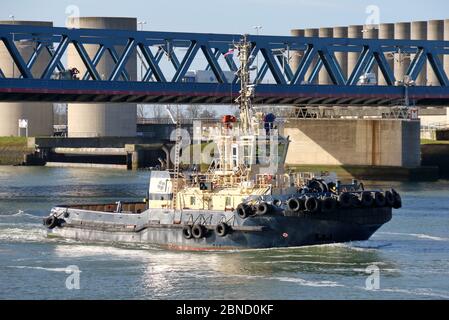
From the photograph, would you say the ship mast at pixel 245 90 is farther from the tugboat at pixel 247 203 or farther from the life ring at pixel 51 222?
the life ring at pixel 51 222

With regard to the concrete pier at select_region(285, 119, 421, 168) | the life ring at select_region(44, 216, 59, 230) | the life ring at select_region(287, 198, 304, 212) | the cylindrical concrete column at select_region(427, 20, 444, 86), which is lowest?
the life ring at select_region(44, 216, 59, 230)

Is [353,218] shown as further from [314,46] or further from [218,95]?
[314,46]

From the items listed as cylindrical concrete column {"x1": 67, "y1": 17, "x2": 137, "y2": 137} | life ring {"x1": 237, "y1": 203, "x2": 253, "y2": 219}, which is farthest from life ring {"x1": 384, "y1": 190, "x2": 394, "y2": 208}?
cylindrical concrete column {"x1": 67, "y1": 17, "x2": 137, "y2": 137}

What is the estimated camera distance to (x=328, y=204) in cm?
5331

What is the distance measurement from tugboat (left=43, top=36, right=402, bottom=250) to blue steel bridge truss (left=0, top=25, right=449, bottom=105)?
29862 millimetres

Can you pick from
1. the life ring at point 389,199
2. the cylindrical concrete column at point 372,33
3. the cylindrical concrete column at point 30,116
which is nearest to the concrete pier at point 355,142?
the life ring at point 389,199

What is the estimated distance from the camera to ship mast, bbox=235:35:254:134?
5597cm

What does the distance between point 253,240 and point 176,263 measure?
3494 millimetres

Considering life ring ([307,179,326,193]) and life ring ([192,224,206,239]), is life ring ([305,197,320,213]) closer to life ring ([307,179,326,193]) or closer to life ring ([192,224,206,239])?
life ring ([307,179,326,193])

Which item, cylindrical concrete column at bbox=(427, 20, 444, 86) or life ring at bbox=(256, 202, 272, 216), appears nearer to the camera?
life ring at bbox=(256, 202, 272, 216)

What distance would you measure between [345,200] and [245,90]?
6190mm

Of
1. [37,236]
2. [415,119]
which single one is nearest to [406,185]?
[415,119]

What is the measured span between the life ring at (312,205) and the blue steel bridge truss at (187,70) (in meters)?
33.2

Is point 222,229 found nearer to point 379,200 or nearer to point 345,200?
point 345,200
